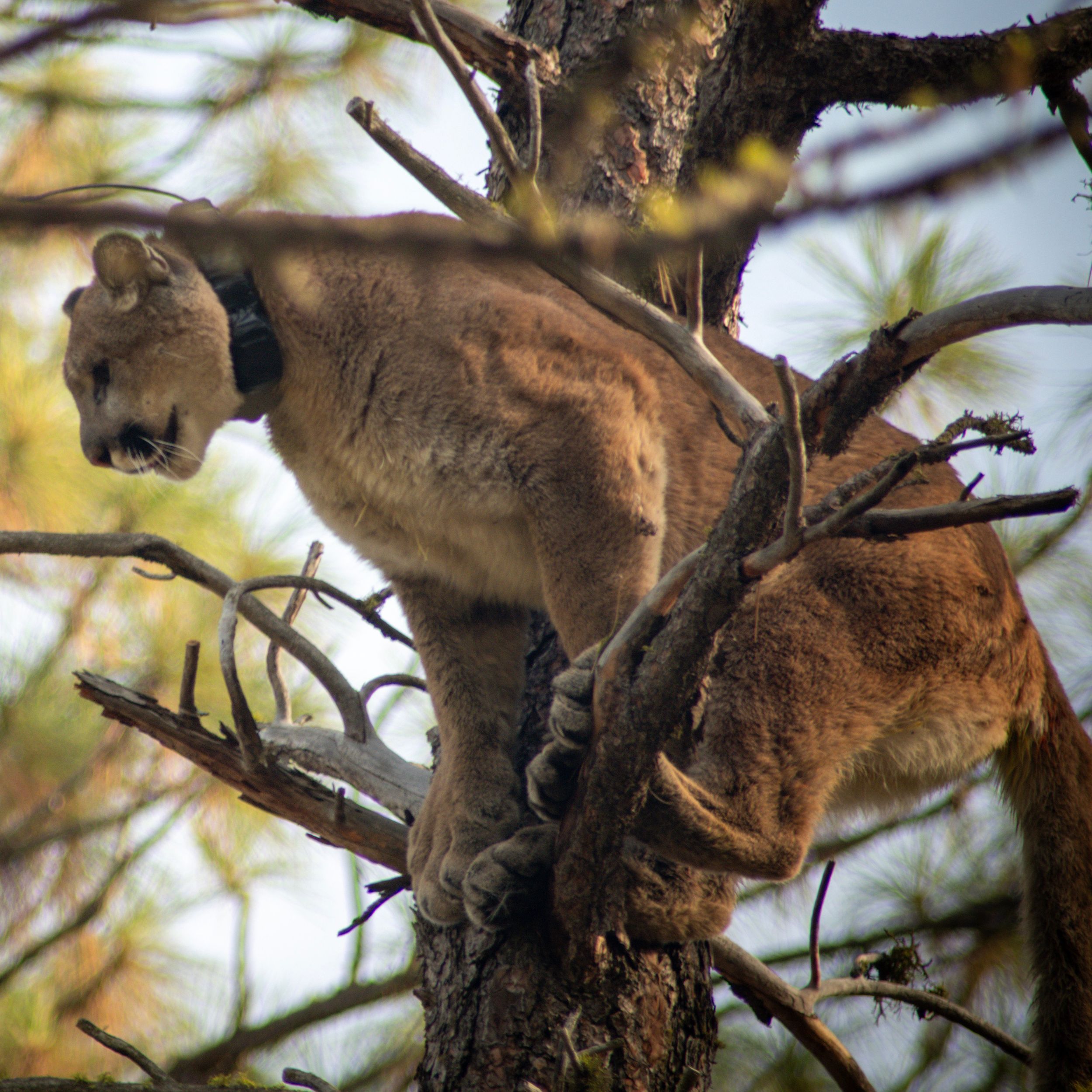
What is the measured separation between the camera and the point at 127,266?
3148 millimetres

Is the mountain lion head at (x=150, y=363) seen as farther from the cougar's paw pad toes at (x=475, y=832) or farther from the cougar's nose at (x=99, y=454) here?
the cougar's paw pad toes at (x=475, y=832)

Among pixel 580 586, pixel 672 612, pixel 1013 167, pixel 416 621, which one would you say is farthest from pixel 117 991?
pixel 1013 167

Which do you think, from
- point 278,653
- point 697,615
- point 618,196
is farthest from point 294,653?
point 618,196

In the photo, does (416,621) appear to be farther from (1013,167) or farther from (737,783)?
(1013,167)

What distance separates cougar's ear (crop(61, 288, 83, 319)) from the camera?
3.62 m

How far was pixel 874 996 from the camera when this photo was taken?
112 inches

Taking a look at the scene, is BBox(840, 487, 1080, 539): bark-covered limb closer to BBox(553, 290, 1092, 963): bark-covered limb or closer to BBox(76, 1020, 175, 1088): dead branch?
BBox(553, 290, 1092, 963): bark-covered limb

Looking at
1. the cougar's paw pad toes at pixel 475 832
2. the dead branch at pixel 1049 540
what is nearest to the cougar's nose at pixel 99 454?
the cougar's paw pad toes at pixel 475 832

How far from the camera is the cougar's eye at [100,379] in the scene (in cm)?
339

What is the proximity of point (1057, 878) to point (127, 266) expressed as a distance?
3071 mm

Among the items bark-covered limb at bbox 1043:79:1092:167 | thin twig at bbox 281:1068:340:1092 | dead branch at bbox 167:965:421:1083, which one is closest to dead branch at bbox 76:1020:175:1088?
thin twig at bbox 281:1068:340:1092

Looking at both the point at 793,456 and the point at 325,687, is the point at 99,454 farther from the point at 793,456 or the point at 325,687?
the point at 793,456

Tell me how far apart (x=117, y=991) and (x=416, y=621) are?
2.24 metres

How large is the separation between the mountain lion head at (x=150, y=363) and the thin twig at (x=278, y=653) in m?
0.50
